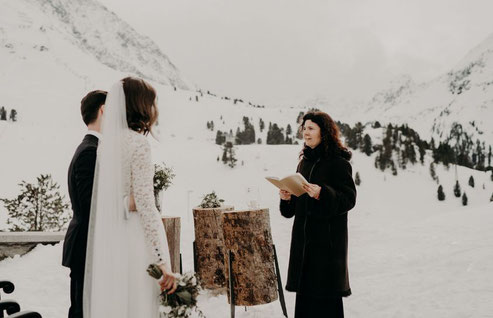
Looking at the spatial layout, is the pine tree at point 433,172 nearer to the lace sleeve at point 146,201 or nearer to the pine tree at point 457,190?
Result: the pine tree at point 457,190

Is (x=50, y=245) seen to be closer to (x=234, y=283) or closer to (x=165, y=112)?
(x=234, y=283)

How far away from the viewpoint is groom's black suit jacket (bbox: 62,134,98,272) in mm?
2715

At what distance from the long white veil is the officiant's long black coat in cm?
167

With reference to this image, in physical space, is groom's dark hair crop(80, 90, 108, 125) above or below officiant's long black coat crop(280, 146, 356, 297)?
above

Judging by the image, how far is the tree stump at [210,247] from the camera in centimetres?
622

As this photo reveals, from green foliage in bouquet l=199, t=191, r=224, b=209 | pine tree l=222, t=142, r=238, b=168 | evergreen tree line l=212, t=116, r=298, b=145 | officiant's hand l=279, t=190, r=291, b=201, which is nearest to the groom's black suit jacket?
officiant's hand l=279, t=190, r=291, b=201

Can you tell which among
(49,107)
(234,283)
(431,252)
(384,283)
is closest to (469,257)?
(431,252)

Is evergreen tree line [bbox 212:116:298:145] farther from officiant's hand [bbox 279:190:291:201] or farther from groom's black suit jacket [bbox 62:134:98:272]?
groom's black suit jacket [bbox 62:134:98:272]

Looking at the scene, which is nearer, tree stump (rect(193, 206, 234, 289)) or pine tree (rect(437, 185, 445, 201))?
tree stump (rect(193, 206, 234, 289))

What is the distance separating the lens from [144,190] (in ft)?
8.71

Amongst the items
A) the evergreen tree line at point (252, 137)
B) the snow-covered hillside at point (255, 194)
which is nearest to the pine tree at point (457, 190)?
the snow-covered hillside at point (255, 194)

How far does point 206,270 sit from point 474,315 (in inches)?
144

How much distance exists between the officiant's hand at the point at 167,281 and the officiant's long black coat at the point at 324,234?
1415 mm

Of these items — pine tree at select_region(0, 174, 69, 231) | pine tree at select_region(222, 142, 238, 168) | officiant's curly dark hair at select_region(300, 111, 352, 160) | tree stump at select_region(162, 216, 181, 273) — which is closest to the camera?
officiant's curly dark hair at select_region(300, 111, 352, 160)
